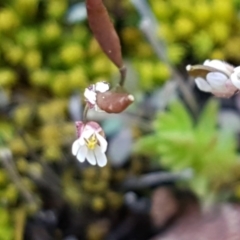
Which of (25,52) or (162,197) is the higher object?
(25,52)

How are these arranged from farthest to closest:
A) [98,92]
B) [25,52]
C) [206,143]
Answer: [25,52] → [206,143] → [98,92]

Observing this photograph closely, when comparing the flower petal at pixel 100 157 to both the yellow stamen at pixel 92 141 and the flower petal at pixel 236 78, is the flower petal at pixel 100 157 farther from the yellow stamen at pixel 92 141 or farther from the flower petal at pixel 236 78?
the flower petal at pixel 236 78

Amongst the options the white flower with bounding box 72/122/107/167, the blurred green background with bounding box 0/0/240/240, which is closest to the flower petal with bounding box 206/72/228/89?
the white flower with bounding box 72/122/107/167

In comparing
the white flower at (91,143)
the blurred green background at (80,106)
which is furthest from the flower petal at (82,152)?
the blurred green background at (80,106)

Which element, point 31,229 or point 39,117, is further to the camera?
point 39,117

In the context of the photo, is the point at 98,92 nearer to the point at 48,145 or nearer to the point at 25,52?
the point at 48,145

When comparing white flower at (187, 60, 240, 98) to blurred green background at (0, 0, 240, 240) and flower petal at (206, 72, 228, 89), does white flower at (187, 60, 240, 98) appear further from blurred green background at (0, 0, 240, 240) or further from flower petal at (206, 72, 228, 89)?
blurred green background at (0, 0, 240, 240)

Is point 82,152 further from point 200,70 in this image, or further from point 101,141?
point 200,70

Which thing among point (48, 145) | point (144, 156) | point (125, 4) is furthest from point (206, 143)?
point (125, 4)
